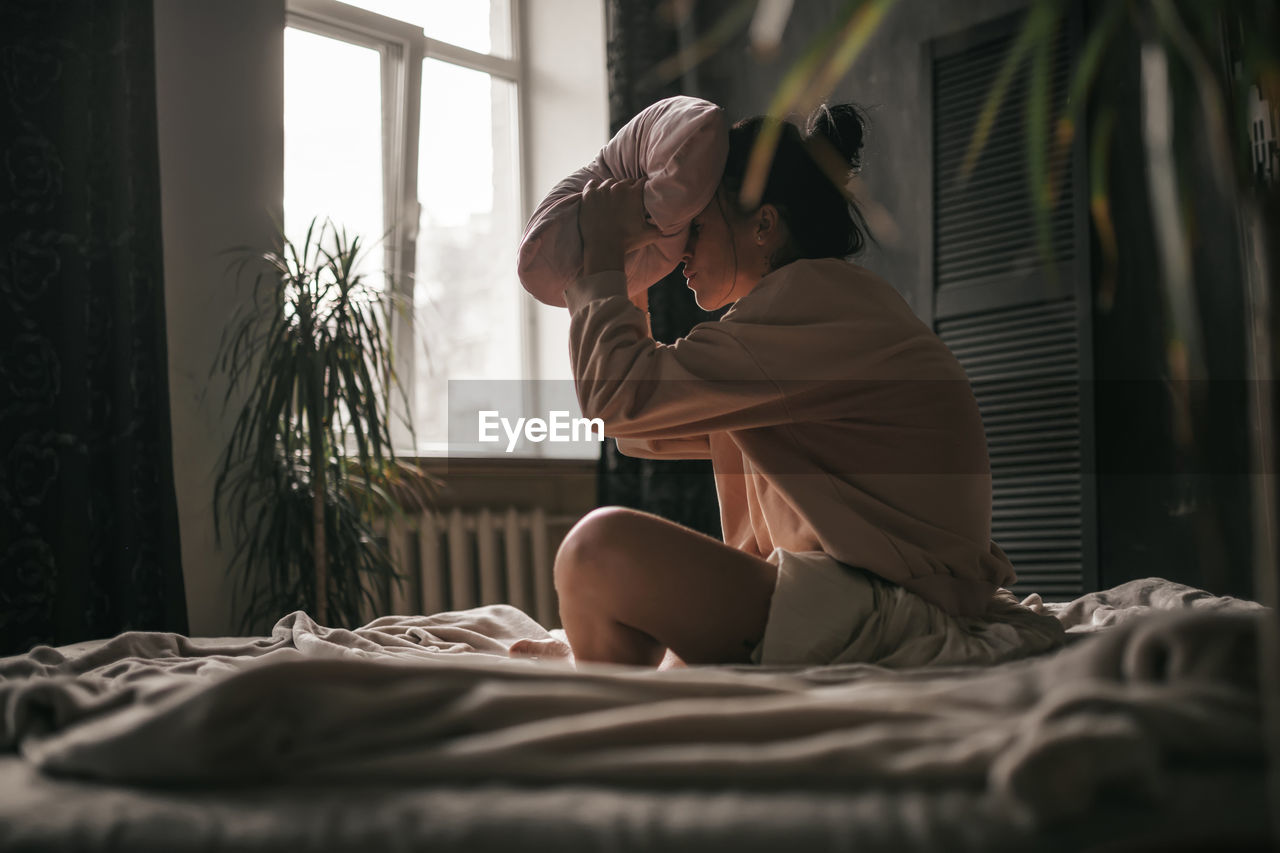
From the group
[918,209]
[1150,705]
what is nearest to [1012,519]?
[918,209]

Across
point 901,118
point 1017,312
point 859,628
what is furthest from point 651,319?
point 859,628

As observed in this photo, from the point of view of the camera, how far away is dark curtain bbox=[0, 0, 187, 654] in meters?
2.44

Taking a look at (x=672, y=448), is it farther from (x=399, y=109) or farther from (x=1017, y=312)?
(x=399, y=109)

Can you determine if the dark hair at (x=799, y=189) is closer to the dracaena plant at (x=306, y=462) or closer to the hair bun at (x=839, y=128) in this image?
the hair bun at (x=839, y=128)

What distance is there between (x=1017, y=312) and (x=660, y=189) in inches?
74.7

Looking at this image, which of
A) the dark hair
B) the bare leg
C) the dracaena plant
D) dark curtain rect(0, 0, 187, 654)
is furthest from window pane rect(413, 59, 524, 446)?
the bare leg

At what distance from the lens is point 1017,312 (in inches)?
121

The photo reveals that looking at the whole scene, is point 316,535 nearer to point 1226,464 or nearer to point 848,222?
point 848,222

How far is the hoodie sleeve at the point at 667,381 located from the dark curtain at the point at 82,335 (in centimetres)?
172

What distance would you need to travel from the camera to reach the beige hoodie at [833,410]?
1.30 m

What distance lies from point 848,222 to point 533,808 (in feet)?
3.84

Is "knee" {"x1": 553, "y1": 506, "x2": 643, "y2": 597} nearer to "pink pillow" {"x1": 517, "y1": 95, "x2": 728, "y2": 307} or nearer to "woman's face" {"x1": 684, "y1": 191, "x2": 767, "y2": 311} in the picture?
"pink pillow" {"x1": 517, "y1": 95, "x2": 728, "y2": 307}

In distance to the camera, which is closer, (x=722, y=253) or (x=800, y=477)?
(x=800, y=477)

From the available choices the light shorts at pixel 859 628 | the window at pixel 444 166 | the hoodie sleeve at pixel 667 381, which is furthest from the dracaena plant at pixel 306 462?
the light shorts at pixel 859 628
